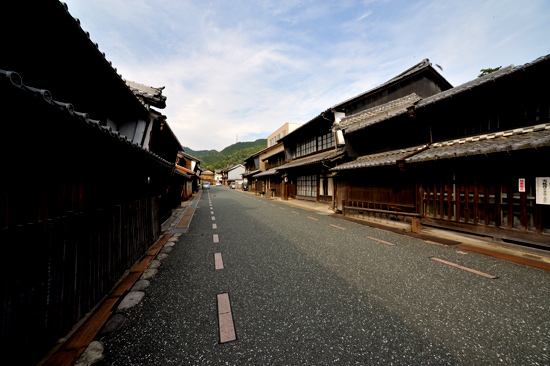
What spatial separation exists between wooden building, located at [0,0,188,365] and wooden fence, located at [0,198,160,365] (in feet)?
0.03

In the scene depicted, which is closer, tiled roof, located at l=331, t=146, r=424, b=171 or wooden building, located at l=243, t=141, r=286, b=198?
tiled roof, located at l=331, t=146, r=424, b=171

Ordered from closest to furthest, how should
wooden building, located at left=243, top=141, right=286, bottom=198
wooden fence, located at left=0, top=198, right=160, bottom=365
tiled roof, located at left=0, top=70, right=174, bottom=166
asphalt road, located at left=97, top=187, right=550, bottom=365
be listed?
1. tiled roof, located at left=0, top=70, right=174, bottom=166
2. wooden fence, located at left=0, top=198, right=160, bottom=365
3. asphalt road, located at left=97, top=187, right=550, bottom=365
4. wooden building, located at left=243, top=141, right=286, bottom=198

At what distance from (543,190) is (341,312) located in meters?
6.78

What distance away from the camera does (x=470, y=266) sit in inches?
185

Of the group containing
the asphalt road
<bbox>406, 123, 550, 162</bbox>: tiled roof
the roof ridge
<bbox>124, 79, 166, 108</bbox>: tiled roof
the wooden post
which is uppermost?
<bbox>124, 79, 166, 108</bbox>: tiled roof

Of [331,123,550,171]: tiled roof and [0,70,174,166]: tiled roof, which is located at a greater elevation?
[331,123,550,171]: tiled roof

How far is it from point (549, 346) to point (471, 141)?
714 cm

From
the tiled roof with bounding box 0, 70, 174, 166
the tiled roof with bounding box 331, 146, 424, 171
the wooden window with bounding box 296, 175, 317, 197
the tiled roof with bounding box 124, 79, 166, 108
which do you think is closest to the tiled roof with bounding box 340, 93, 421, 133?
the tiled roof with bounding box 331, 146, 424, 171

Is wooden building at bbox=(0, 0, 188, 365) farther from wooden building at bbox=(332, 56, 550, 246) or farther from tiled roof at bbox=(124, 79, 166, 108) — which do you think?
wooden building at bbox=(332, 56, 550, 246)

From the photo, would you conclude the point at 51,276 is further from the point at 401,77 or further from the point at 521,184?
the point at 401,77

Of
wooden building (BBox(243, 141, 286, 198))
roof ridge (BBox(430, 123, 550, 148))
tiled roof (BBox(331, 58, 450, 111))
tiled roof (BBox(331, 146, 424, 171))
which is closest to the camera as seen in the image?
roof ridge (BBox(430, 123, 550, 148))

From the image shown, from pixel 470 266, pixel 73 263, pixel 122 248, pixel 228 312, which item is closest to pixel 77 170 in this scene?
pixel 73 263

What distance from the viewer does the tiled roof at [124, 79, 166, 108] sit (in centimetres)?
867

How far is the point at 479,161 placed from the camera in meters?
6.55
